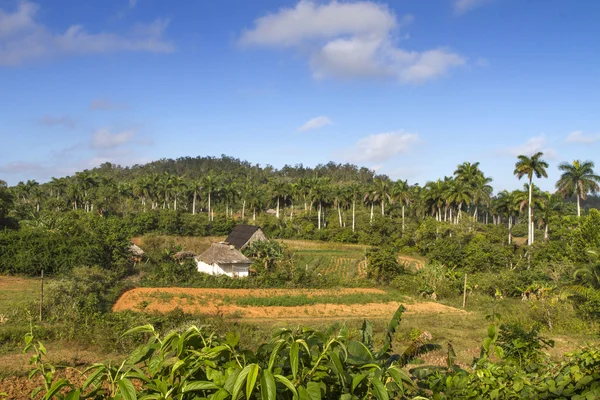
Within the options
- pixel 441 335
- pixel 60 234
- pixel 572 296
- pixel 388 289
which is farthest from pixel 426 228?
pixel 60 234

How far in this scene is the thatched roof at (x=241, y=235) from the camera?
1368 inches

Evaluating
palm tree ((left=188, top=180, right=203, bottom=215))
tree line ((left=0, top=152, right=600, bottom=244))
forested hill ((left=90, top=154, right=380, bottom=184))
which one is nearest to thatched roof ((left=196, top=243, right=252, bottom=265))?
tree line ((left=0, top=152, right=600, bottom=244))

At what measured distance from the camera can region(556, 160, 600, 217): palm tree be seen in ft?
114

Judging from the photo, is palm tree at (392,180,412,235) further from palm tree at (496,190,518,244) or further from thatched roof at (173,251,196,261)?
thatched roof at (173,251,196,261)

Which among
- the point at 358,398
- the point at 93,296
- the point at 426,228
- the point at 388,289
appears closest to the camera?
the point at 358,398

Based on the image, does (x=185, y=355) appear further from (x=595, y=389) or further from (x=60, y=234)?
(x=60, y=234)

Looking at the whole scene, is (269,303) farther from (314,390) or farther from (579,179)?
(579,179)

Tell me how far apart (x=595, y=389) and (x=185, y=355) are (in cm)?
155

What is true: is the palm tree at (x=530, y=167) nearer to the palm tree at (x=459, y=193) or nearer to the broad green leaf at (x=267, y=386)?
the palm tree at (x=459, y=193)

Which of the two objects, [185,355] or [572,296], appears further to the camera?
[572,296]

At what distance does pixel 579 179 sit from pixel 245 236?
95.5 feet

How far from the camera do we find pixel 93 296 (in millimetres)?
16812

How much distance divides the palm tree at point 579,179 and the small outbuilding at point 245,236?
26.8 m

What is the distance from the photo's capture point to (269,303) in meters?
20.9
